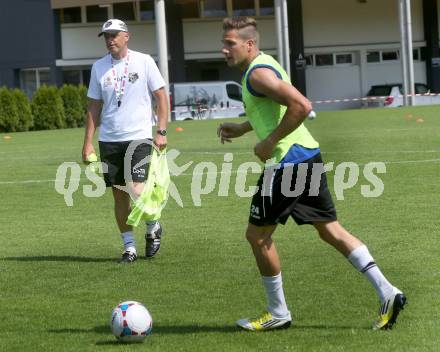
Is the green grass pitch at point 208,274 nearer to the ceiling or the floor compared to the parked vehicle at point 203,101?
nearer to the floor

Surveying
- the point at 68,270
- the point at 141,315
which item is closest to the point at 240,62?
the point at 141,315

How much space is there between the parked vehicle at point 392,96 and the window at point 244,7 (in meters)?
7.79

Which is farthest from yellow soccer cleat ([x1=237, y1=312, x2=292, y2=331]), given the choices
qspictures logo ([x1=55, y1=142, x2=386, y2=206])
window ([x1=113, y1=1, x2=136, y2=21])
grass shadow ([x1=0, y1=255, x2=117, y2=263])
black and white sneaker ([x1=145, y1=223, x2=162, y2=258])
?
window ([x1=113, y1=1, x2=136, y2=21])

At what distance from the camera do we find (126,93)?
993 centimetres

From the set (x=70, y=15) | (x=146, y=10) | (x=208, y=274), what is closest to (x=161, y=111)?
(x=208, y=274)

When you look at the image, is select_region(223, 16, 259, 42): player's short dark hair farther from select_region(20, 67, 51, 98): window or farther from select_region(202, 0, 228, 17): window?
select_region(202, 0, 228, 17): window

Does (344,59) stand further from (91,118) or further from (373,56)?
(91,118)

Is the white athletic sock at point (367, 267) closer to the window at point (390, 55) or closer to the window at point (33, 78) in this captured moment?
the window at point (33, 78)

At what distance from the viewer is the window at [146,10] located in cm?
5472

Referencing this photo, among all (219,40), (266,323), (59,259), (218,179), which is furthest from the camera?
(219,40)

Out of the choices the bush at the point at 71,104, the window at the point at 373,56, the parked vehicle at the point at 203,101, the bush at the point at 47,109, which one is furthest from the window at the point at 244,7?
the bush at the point at 47,109

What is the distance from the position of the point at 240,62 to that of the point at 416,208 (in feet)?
21.3

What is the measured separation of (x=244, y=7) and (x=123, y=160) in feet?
156

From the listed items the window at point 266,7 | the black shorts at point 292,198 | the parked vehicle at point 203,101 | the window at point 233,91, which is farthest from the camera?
the window at point 266,7
